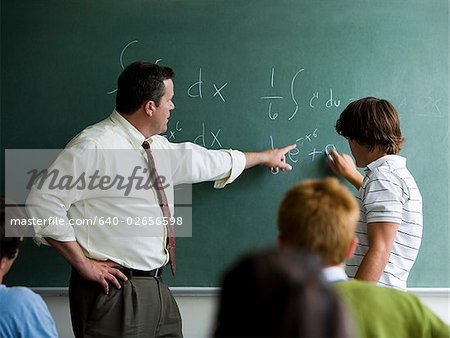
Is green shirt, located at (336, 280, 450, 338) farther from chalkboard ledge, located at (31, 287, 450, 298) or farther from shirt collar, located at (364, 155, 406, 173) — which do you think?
chalkboard ledge, located at (31, 287, 450, 298)

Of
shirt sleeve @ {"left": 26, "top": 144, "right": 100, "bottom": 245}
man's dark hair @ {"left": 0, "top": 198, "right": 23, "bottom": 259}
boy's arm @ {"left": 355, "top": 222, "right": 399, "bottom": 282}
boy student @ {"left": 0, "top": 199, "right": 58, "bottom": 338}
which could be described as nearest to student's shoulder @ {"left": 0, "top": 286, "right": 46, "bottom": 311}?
boy student @ {"left": 0, "top": 199, "right": 58, "bottom": 338}

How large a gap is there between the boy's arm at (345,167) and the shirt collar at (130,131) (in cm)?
91

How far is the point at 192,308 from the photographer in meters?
3.42

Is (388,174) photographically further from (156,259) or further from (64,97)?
(64,97)

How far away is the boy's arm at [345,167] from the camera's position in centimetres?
329

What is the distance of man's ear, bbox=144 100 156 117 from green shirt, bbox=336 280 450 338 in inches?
60.2

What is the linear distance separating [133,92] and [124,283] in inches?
32.4

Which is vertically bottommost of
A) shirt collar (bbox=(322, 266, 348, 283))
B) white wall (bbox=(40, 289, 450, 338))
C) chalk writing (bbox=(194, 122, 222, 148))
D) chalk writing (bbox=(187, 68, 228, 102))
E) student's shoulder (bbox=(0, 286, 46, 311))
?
white wall (bbox=(40, 289, 450, 338))

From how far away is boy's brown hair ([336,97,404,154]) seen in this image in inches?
109

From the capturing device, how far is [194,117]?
3.39 meters

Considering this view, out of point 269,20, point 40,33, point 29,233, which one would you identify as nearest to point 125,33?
point 40,33

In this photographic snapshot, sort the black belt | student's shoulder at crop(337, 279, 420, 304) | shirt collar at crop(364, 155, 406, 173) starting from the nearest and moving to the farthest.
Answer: student's shoulder at crop(337, 279, 420, 304)
shirt collar at crop(364, 155, 406, 173)
the black belt

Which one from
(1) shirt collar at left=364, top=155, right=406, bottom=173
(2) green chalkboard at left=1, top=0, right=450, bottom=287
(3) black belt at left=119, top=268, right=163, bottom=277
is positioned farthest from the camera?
(2) green chalkboard at left=1, top=0, right=450, bottom=287

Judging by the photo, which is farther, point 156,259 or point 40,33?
point 40,33
